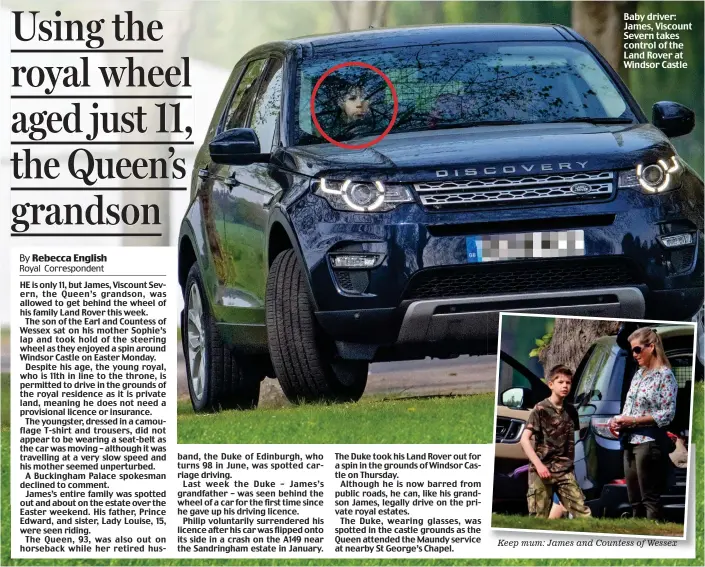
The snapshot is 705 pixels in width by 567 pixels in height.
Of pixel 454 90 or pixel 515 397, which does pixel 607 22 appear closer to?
pixel 454 90

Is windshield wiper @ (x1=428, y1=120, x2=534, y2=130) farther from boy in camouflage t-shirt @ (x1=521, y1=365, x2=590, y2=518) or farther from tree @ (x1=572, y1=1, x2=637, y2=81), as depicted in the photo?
boy in camouflage t-shirt @ (x1=521, y1=365, x2=590, y2=518)

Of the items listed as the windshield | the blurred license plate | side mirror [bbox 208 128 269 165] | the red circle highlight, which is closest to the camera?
the blurred license plate

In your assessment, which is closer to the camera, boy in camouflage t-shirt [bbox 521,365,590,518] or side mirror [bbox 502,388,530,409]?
boy in camouflage t-shirt [bbox 521,365,590,518]

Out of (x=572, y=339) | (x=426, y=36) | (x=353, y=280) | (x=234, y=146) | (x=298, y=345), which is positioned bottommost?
(x=298, y=345)

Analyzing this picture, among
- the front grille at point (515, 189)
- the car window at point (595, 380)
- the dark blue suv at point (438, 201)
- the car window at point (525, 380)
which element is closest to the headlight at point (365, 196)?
the dark blue suv at point (438, 201)

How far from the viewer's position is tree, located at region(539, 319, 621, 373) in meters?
8.63

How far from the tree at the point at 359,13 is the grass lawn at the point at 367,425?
8.80 ft

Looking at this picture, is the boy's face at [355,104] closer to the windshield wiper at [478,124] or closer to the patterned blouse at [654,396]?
the windshield wiper at [478,124]

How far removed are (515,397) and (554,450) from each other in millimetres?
413

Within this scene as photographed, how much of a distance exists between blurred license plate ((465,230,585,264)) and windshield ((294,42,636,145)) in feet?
3.31

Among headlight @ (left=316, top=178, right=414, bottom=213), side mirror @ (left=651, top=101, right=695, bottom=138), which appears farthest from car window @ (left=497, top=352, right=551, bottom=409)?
side mirror @ (left=651, top=101, right=695, bottom=138)

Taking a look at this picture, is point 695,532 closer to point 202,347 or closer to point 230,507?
point 230,507

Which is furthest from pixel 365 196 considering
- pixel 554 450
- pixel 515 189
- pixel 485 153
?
pixel 554 450

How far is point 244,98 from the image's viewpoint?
33.8 ft
